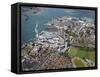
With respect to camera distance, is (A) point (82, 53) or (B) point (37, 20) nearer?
(B) point (37, 20)

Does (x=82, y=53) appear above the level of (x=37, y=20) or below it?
below

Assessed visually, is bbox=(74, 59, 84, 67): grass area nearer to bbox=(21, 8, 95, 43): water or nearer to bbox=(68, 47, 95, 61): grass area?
bbox=(68, 47, 95, 61): grass area

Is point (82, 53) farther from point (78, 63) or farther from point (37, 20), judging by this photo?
point (37, 20)

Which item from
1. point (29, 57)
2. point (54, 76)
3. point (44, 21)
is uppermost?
point (44, 21)

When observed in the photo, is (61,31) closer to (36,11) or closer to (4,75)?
(36,11)

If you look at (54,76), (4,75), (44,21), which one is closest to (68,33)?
(44,21)

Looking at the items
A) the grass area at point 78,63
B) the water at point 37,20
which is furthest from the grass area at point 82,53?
the water at point 37,20

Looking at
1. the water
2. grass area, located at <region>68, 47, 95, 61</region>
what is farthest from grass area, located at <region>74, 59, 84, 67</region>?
the water

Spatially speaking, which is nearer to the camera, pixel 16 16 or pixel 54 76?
→ pixel 16 16

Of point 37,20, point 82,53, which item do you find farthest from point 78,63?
point 37,20
